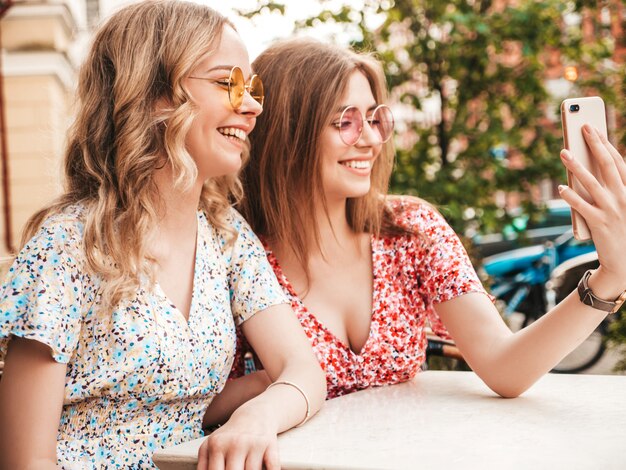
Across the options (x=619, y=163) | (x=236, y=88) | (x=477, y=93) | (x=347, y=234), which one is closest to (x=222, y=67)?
(x=236, y=88)

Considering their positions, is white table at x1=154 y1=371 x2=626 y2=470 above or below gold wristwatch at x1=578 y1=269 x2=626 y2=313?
below

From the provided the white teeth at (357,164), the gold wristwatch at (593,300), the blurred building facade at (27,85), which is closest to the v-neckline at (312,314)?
the white teeth at (357,164)

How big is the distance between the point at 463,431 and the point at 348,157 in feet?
3.79

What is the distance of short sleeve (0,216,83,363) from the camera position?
1858mm

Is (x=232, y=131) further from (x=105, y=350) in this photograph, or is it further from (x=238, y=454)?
(x=238, y=454)

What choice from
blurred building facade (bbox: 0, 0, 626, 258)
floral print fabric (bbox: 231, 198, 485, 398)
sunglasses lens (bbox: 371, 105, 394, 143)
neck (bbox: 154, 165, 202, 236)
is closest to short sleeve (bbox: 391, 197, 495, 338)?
floral print fabric (bbox: 231, 198, 485, 398)

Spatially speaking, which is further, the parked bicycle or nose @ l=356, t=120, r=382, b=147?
the parked bicycle

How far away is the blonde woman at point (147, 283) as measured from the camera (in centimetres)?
186

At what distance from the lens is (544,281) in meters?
8.62

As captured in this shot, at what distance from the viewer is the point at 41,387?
6.05 ft

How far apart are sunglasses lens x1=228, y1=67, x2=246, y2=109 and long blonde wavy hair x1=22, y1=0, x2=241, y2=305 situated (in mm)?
102

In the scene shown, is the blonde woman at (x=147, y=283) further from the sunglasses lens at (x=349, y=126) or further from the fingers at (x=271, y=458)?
the sunglasses lens at (x=349, y=126)

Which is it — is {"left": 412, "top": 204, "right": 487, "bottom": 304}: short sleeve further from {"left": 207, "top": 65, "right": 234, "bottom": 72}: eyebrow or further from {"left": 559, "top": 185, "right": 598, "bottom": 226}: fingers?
{"left": 207, "top": 65, "right": 234, "bottom": 72}: eyebrow

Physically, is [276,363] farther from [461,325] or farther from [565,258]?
[565,258]
